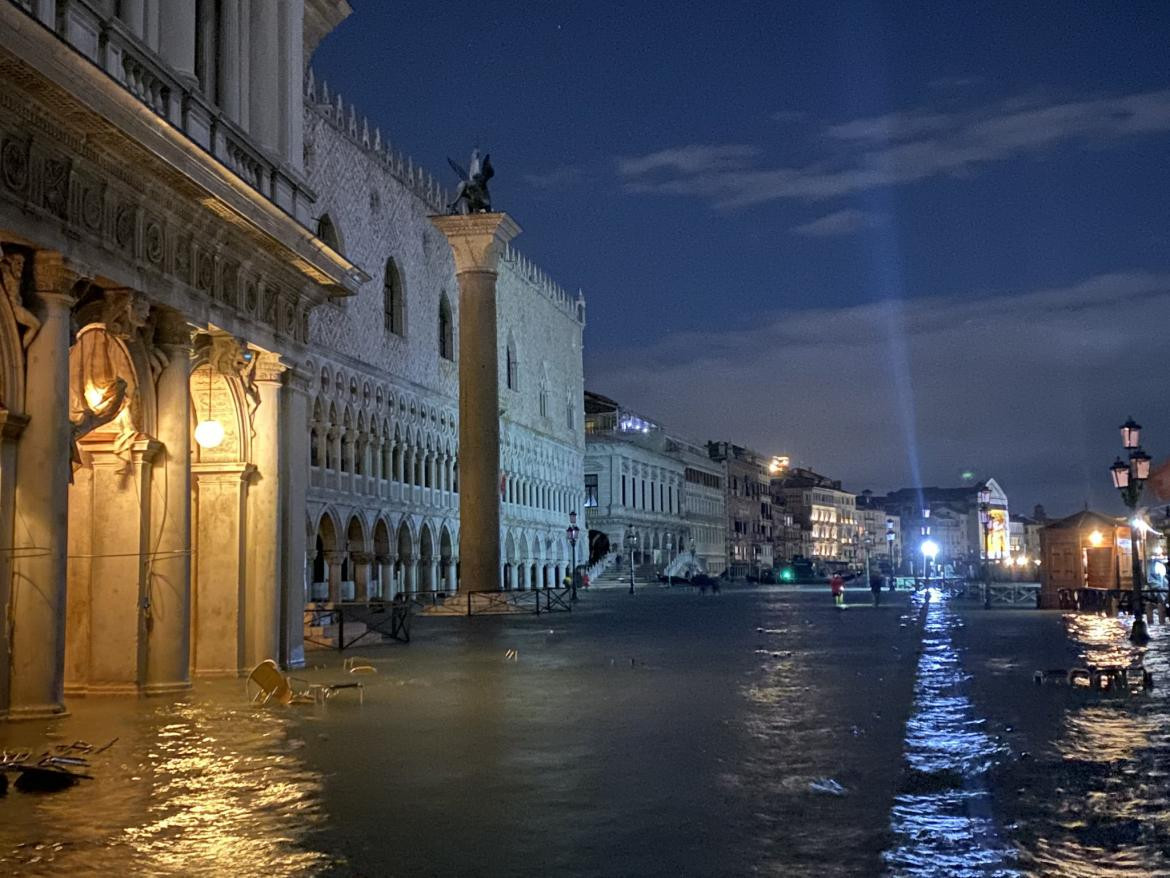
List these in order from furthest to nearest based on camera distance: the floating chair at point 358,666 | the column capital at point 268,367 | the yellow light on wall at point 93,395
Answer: the floating chair at point 358,666 < the column capital at point 268,367 < the yellow light on wall at point 93,395

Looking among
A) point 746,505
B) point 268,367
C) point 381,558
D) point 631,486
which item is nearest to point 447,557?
point 381,558

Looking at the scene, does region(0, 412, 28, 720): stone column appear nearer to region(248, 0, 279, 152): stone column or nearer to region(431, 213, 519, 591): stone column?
region(248, 0, 279, 152): stone column

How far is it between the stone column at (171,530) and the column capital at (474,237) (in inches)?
867

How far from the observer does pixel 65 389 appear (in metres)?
11.3

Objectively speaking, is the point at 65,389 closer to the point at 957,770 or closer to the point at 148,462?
the point at 148,462

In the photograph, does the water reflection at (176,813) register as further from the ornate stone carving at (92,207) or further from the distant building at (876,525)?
the distant building at (876,525)

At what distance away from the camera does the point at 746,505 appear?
384ft

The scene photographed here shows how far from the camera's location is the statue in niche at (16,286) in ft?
35.1

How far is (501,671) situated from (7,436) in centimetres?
714

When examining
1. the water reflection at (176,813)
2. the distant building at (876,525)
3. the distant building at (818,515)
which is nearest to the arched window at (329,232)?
the water reflection at (176,813)

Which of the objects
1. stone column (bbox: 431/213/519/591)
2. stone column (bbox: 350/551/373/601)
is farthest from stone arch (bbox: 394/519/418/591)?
stone column (bbox: 431/213/519/591)

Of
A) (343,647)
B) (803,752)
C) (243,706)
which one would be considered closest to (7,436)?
(243,706)

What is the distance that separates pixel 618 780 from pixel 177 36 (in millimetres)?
9936

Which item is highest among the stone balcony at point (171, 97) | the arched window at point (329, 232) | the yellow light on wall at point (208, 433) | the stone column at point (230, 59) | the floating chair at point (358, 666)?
the arched window at point (329, 232)
